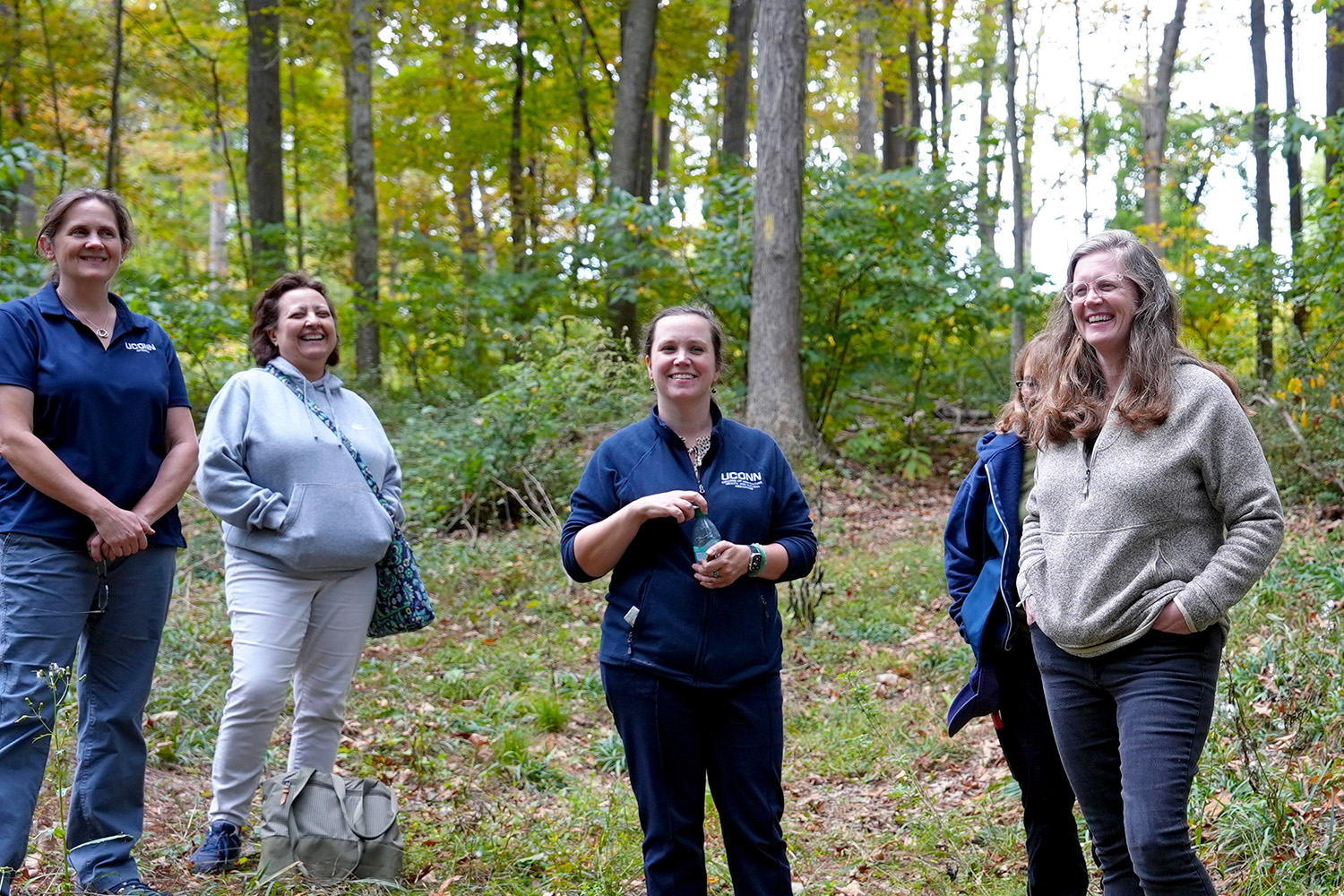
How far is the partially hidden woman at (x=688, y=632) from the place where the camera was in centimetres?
288

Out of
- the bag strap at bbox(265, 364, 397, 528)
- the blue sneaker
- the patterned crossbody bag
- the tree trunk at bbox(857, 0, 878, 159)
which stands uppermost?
the tree trunk at bbox(857, 0, 878, 159)

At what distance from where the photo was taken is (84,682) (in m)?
3.59

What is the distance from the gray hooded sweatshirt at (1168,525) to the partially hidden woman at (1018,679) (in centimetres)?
41

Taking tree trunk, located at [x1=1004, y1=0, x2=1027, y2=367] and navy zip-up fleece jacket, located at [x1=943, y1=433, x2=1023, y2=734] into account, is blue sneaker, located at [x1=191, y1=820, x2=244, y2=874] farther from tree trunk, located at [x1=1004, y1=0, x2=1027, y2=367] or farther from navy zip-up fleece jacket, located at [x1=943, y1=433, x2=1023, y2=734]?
tree trunk, located at [x1=1004, y1=0, x2=1027, y2=367]

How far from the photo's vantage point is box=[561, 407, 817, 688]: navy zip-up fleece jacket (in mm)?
2887

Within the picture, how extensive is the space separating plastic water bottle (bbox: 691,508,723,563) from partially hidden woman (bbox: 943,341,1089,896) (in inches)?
35.2

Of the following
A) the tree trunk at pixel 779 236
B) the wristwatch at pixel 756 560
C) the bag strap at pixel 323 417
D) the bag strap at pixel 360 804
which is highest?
the tree trunk at pixel 779 236

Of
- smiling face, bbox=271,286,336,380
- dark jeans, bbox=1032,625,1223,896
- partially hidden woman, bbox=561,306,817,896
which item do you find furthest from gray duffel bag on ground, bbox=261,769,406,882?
dark jeans, bbox=1032,625,1223,896

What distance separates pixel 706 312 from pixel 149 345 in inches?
77.2

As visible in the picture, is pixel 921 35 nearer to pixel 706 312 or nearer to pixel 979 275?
pixel 979 275

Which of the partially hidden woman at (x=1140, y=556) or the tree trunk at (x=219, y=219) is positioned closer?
the partially hidden woman at (x=1140, y=556)

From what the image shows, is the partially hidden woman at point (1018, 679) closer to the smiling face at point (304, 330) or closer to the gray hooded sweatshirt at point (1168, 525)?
the gray hooded sweatshirt at point (1168, 525)

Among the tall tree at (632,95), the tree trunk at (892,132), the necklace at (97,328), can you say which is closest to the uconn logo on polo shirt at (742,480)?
the necklace at (97,328)

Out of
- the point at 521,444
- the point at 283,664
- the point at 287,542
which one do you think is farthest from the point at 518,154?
Answer: the point at 283,664
